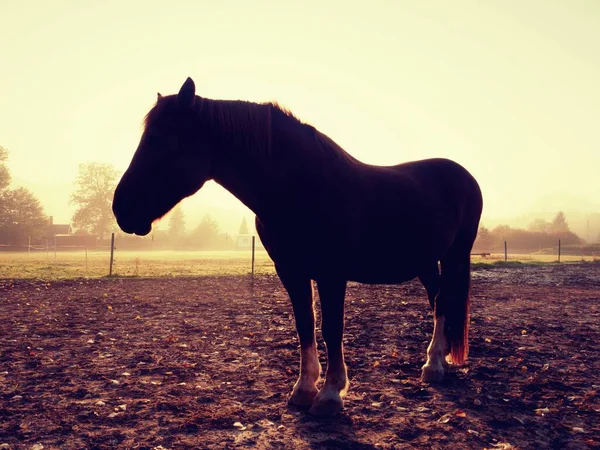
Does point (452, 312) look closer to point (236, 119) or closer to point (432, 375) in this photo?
point (432, 375)

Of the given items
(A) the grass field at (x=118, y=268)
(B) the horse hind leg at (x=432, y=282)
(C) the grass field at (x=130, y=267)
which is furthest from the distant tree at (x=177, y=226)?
(B) the horse hind leg at (x=432, y=282)

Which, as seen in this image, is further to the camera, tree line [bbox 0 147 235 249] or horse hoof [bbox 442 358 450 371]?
tree line [bbox 0 147 235 249]

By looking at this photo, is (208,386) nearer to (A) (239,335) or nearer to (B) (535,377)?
(A) (239,335)

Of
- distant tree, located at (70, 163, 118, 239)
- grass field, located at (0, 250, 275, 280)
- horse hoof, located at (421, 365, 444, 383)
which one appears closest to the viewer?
horse hoof, located at (421, 365, 444, 383)

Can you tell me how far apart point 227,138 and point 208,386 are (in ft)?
8.98

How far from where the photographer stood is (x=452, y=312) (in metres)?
5.35

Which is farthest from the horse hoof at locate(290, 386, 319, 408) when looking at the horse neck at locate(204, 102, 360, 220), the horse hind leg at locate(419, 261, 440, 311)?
the horse hind leg at locate(419, 261, 440, 311)

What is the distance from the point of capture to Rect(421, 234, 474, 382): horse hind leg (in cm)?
520

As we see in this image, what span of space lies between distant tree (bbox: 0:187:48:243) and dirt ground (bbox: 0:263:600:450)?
63.2 metres

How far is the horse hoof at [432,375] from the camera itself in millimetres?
4906

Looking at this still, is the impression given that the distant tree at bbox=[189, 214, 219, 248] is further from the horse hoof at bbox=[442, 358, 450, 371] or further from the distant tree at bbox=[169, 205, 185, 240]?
the horse hoof at bbox=[442, 358, 450, 371]

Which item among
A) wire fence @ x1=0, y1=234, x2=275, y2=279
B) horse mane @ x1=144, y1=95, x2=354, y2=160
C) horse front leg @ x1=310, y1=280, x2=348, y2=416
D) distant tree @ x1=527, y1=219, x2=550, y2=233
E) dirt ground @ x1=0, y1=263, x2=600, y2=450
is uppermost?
distant tree @ x1=527, y1=219, x2=550, y2=233

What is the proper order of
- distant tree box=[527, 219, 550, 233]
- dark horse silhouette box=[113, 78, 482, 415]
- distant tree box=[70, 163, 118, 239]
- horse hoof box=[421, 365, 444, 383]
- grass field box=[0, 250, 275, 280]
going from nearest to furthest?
dark horse silhouette box=[113, 78, 482, 415]
horse hoof box=[421, 365, 444, 383]
grass field box=[0, 250, 275, 280]
distant tree box=[70, 163, 118, 239]
distant tree box=[527, 219, 550, 233]

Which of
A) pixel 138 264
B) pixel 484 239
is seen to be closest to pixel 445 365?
pixel 138 264
